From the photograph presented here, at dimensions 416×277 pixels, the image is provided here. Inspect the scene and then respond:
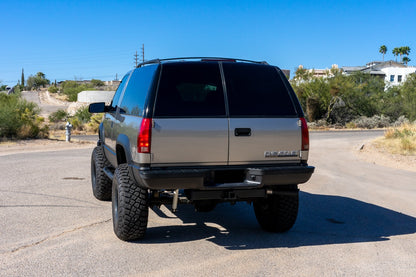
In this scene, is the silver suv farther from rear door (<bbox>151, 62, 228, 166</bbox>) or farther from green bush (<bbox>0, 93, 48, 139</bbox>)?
green bush (<bbox>0, 93, 48, 139</bbox>)

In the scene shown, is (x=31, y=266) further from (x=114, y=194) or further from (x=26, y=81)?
(x=26, y=81)

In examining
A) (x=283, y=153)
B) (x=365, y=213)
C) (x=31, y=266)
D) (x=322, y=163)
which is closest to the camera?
(x=31, y=266)

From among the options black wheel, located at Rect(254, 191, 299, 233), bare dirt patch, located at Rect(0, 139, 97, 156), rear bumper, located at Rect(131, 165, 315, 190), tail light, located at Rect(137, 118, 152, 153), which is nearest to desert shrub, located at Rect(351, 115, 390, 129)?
bare dirt patch, located at Rect(0, 139, 97, 156)

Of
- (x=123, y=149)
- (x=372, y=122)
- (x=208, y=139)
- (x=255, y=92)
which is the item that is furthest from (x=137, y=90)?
(x=372, y=122)

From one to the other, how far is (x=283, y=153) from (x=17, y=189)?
19.4 feet

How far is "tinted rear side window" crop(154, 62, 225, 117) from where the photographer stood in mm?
5602

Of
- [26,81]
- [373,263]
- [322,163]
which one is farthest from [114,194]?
[26,81]

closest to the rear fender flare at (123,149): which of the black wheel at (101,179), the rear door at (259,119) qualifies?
the rear door at (259,119)

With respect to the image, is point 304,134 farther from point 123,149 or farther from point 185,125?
point 123,149

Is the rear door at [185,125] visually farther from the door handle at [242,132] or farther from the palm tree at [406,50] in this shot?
the palm tree at [406,50]

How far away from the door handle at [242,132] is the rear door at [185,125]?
0.12 meters

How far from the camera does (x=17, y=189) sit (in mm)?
9641

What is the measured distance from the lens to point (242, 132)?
5688 millimetres

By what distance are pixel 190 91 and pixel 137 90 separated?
0.86 meters
